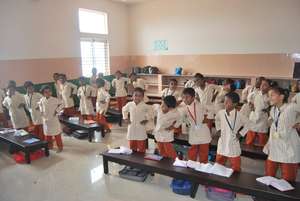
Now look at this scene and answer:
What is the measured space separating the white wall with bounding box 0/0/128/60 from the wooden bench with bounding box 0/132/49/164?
6.98 feet

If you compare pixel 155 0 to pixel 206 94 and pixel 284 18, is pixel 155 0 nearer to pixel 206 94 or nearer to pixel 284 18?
pixel 284 18

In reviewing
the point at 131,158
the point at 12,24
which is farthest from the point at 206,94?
the point at 12,24

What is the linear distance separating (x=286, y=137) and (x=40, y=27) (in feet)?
20.0

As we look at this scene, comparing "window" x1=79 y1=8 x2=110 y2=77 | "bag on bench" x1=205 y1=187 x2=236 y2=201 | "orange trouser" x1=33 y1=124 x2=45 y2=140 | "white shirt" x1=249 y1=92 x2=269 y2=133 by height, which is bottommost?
"bag on bench" x1=205 y1=187 x2=236 y2=201

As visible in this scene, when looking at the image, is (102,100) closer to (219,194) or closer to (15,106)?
(15,106)

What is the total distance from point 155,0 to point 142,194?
730 cm

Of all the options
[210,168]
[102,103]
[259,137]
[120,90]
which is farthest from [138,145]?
[120,90]

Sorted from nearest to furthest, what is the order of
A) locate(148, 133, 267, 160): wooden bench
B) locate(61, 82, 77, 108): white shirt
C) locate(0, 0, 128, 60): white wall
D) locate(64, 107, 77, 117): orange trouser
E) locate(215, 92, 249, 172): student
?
locate(215, 92, 249, 172): student, locate(148, 133, 267, 160): wooden bench, locate(0, 0, 128, 60): white wall, locate(61, 82, 77, 108): white shirt, locate(64, 107, 77, 117): orange trouser

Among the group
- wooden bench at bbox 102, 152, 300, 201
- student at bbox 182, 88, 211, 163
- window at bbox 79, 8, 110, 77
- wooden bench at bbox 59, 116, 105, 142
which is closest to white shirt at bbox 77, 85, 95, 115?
wooden bench at bbox 59, 116, 105, 142

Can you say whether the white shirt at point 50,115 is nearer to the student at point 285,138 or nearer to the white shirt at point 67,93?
the white shirt at point 67,93

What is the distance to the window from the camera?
740 cm

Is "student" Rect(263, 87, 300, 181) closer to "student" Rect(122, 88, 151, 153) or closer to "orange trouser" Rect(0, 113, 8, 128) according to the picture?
"student" Rect(122, 88, 151, 153)

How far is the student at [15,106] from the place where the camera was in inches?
193

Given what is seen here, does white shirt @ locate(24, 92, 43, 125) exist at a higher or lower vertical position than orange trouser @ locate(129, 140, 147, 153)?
higher
